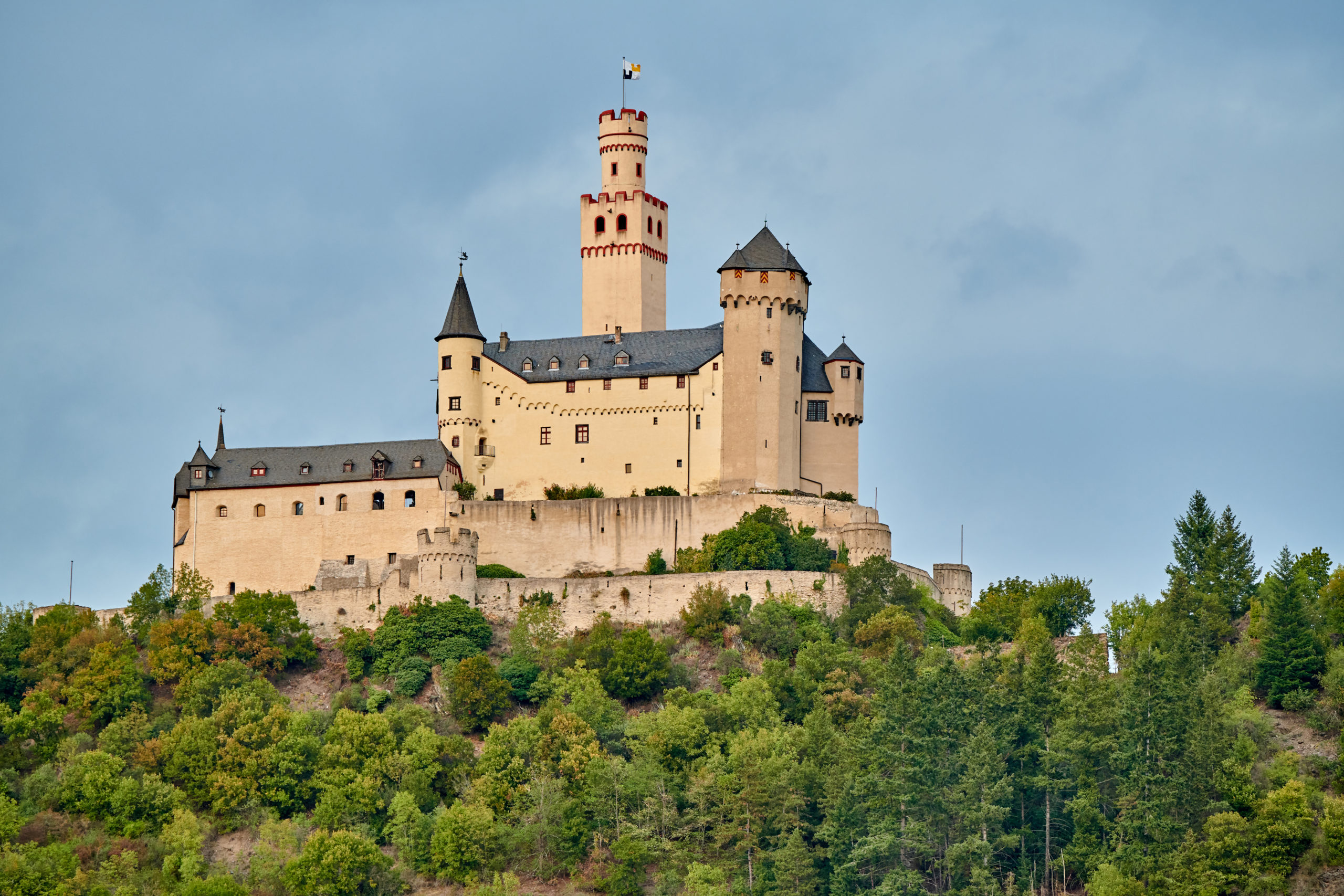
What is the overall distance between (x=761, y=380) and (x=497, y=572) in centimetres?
1296

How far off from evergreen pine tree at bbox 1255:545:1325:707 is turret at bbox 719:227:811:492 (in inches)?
919

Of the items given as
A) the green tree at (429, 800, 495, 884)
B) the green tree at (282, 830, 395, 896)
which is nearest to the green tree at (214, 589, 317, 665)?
the green tree at (282, 830, 395, 896)

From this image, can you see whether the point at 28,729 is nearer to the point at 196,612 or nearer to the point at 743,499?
the point at 196,612

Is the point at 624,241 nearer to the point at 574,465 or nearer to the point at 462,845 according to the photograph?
the point at 574,465

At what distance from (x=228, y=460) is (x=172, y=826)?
22.9 m

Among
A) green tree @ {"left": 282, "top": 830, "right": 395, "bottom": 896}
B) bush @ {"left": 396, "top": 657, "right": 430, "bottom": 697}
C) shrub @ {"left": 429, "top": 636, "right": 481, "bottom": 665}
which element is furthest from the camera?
shrub @ {"left": 429, "top": 636, "right": 481, "bottom": 665}

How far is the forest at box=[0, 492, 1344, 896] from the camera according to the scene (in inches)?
2965

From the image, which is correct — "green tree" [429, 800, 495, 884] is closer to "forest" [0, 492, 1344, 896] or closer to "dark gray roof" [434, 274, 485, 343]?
"forest" [0, 492, 1344, 896]

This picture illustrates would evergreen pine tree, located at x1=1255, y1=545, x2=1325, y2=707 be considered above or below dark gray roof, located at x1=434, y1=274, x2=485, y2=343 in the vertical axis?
below

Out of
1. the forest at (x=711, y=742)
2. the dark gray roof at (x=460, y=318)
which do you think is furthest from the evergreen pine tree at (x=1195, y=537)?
the dark gray roof at (x=460, y=318)

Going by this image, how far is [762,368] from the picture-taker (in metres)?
99.9

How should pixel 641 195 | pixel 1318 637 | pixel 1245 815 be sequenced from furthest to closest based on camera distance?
pixel 641 195 < pixel 1318 637 < pixel 1245 815

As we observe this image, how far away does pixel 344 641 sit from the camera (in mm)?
92875

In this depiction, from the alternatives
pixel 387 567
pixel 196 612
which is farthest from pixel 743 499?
pixel 196 612
